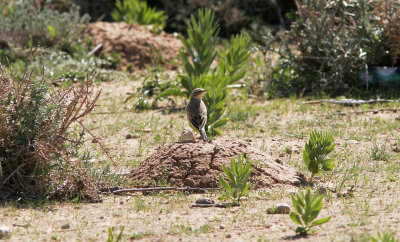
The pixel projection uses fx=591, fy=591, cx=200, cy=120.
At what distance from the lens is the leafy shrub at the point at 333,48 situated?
1050 cm

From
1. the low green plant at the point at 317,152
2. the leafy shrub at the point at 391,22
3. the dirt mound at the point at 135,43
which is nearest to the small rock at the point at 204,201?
the low green plant at the point at 317,152

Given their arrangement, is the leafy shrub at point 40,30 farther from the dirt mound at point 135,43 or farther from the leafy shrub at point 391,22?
the leafy shrub at point 391,22

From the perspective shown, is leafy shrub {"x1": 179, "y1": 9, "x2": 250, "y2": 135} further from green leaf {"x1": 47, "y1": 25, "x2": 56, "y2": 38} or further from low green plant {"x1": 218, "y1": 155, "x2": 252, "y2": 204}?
green leaf {"x1": 47, "y1": 25, "x2": 56, "y2": 38}

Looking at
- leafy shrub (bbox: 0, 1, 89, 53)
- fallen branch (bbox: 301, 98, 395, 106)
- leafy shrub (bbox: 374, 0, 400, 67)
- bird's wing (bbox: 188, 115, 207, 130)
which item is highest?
leafy shrub (bbox: 374, 0, 400, 67)

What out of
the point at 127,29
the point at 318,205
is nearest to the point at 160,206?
the point at 318,205

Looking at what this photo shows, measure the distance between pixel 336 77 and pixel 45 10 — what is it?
6.71 metres

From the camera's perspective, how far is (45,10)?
43.5 ft

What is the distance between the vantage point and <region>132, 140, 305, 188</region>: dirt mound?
605cm

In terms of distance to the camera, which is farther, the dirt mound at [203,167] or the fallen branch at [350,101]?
the fallen branch at [350,101]

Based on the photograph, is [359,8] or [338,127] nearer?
[338,127]

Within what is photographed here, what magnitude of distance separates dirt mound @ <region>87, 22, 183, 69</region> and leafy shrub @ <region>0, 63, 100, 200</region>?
276 inches

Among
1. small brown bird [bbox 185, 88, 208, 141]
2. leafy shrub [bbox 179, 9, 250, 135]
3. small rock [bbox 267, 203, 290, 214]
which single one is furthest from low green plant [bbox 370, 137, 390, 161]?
small rock [bbox 267, 203, 290, 214]

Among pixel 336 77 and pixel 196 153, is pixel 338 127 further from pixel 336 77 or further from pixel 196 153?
pixel 196 153

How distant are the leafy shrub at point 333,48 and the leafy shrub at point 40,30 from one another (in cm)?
466
